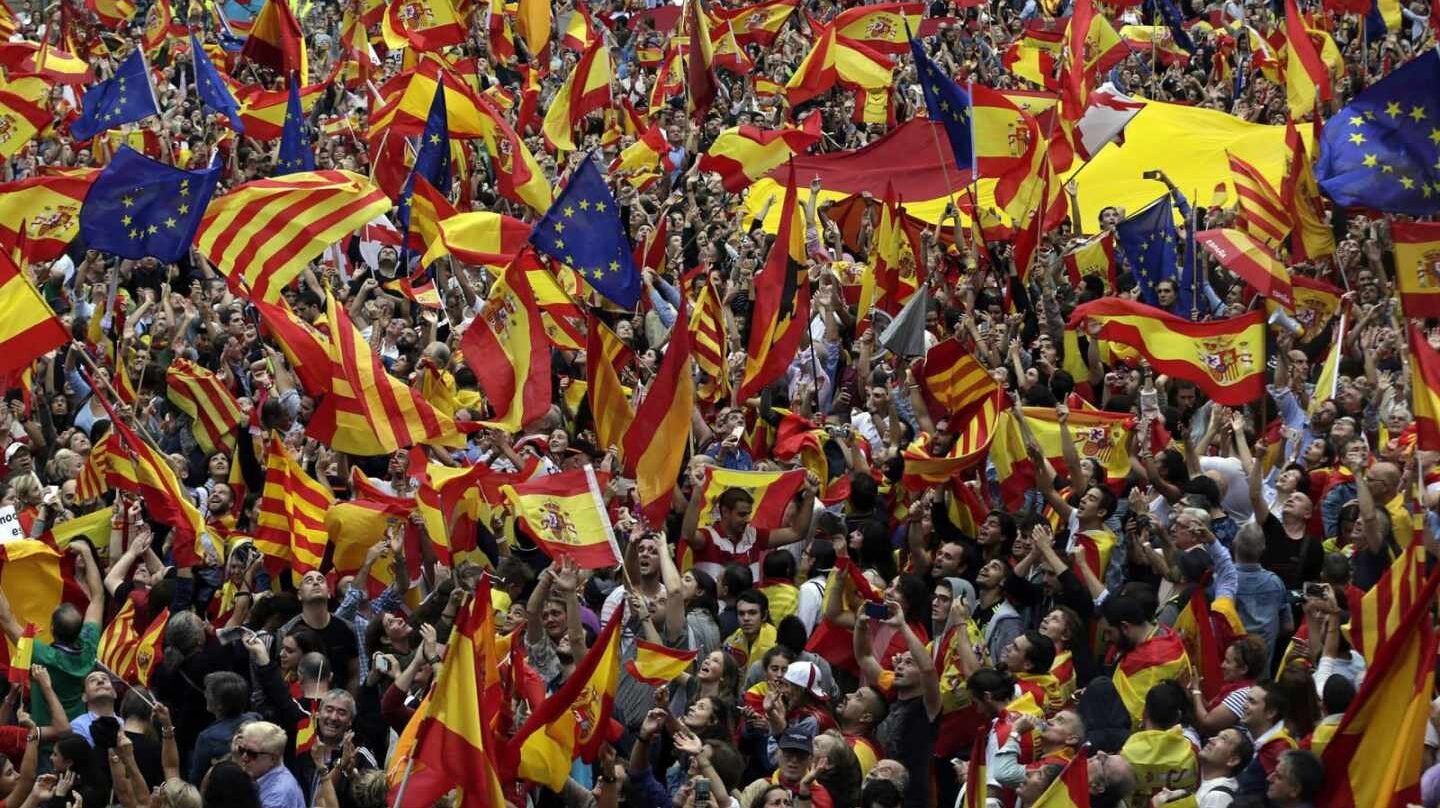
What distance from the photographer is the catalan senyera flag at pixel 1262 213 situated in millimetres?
14250

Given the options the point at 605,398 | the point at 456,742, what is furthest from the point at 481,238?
the point at 456,742

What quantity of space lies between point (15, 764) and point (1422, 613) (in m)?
5.05

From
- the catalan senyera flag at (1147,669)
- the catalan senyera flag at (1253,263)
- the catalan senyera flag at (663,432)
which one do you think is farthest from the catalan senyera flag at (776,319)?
the catalan senyera flag at (1147,669)

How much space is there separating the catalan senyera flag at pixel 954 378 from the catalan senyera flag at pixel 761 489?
1.37m

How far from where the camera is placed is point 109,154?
819 inches

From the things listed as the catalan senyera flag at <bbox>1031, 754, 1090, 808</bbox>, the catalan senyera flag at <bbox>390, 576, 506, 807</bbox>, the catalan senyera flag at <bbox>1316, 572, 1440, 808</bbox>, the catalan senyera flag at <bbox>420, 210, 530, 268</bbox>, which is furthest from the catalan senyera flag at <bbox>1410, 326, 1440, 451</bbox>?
the catalan senyera flag at <bbox>420, 210, 530, 268</bbox>

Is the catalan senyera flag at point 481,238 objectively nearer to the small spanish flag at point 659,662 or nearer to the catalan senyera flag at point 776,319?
the catalan senyera flag at point 776,319

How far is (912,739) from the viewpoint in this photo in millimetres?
8297

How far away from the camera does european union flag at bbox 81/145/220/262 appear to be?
13.0 meters

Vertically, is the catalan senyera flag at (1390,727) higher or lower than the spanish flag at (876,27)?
higher

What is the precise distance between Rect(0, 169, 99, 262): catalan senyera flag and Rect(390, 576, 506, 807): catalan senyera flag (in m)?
8.02

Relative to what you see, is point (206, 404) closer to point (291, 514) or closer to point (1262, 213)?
point (291, 514)

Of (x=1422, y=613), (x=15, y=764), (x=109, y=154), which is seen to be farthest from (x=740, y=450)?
(x=109, y=154)

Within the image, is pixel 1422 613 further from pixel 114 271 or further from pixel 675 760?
pixel 114 271
